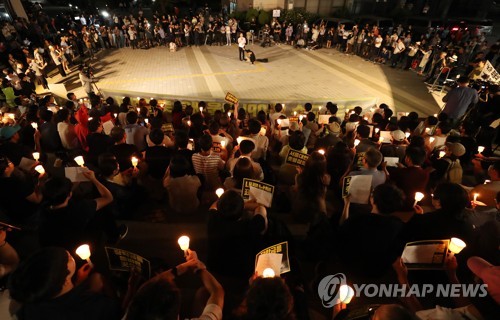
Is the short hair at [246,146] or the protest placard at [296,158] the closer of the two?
the short hair at [246,146]

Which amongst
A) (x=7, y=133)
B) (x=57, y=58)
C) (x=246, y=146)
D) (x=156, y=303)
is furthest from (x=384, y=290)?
(x=57, y=58)

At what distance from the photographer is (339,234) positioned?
312 cm

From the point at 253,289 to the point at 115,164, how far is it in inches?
115

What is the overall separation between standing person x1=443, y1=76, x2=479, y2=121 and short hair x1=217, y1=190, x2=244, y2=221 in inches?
308

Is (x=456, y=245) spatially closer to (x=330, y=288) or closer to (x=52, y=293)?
(x=330, y=288)

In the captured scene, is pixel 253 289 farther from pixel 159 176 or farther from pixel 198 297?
pixel 159 176

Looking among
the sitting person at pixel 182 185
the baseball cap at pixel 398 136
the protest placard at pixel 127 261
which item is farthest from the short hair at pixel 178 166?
the baseball cap at pixel 398 136

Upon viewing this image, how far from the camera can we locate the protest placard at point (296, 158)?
4.32 m

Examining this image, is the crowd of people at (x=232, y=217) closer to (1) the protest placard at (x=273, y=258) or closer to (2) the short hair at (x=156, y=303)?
(2) the short hair at (x=156, y=303)

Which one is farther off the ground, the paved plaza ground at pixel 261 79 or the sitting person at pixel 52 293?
the sitting person at pixel 52 293

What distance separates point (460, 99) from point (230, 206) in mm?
8076

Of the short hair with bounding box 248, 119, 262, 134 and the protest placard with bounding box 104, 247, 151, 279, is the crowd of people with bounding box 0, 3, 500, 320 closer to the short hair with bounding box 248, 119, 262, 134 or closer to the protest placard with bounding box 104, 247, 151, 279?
the short hair with bounding box 248, 119, 262, 134

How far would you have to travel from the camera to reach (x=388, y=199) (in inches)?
107

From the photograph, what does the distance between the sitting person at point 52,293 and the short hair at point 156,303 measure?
1.44 feet
